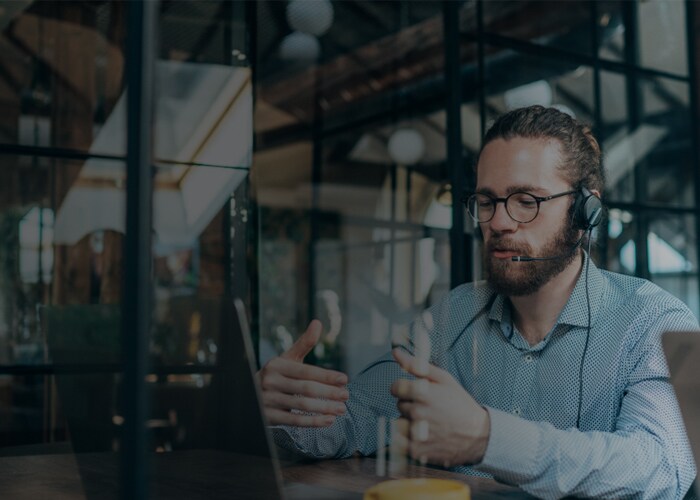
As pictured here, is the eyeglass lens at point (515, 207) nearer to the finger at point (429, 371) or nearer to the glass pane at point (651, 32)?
the finger at point (429, 371)

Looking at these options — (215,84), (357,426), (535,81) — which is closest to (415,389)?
(357,426)

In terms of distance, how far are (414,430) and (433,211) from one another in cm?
428

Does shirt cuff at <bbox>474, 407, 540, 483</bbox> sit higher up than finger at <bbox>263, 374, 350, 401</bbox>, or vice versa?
finger at <bbox>263, 374, 350, 401</bbox>

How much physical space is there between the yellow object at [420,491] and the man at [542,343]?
193 millimetres

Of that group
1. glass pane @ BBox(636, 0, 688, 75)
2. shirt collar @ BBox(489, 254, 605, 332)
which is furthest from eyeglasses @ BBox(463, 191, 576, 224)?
glass pane @ BBox(636, 0, 688, 75)

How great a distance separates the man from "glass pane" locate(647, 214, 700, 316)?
126 inches

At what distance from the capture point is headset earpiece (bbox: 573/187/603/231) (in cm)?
179

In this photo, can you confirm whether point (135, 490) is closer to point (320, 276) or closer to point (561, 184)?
point (561, 184)

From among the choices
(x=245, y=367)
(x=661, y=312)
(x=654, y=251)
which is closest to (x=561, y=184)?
(x=661, y=312)

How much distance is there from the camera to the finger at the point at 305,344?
1488 mm

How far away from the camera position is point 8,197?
11.9ft

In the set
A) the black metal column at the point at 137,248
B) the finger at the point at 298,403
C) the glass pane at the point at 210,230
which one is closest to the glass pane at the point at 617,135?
the glass pane at the point at 210,230

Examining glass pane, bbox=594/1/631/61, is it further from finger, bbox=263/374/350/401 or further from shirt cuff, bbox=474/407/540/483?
shirt cuff, bbox=474/407/540/483

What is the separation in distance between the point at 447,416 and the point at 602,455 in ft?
0.94
